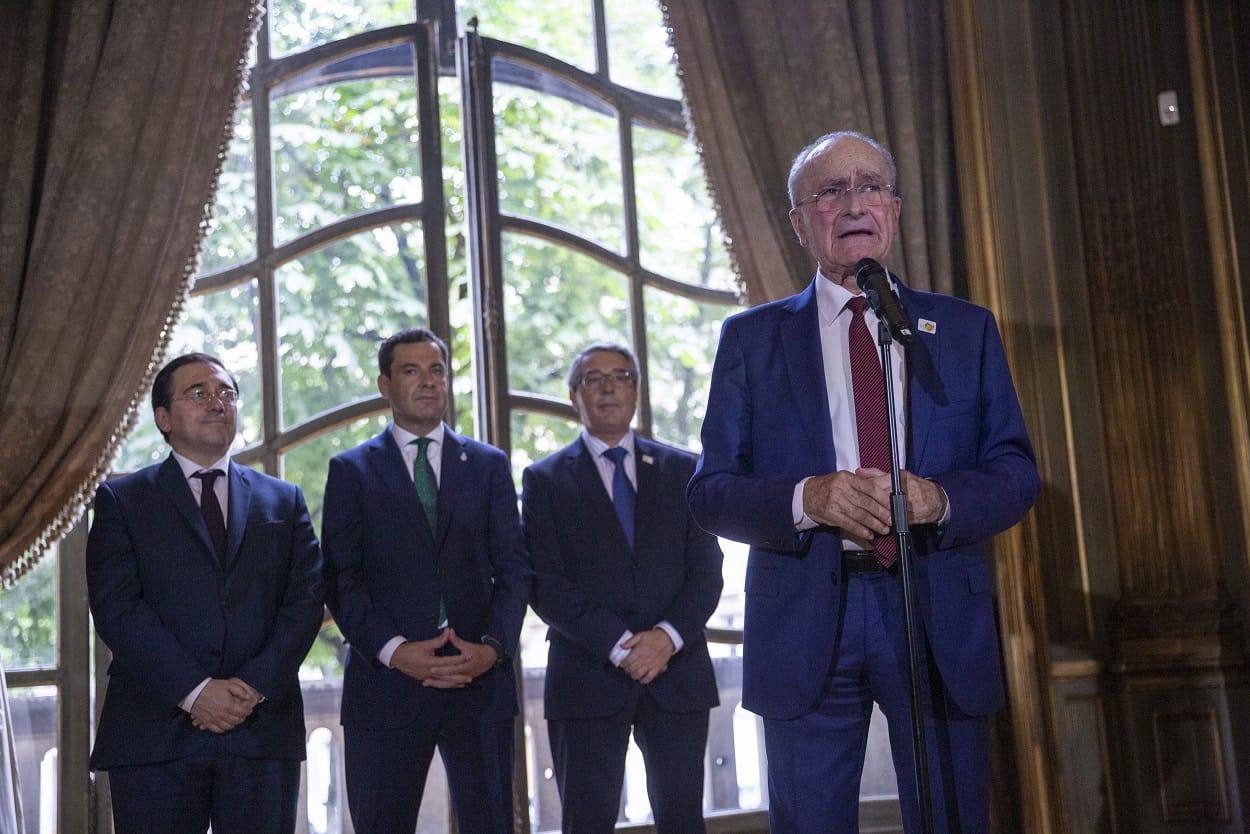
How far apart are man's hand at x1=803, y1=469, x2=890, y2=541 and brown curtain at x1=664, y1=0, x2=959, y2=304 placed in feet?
7.70

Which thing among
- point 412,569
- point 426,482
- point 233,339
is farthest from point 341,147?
point 412,569

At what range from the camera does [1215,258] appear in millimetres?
3668

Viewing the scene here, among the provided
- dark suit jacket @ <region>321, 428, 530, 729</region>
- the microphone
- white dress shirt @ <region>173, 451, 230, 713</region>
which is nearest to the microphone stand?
the microphone

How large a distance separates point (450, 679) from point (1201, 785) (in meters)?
2.15

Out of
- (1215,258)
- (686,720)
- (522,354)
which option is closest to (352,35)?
(522,354)

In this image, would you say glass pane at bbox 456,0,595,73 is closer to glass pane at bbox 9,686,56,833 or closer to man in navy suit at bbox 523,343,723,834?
man in navy suit at bbox 523,343,723,834

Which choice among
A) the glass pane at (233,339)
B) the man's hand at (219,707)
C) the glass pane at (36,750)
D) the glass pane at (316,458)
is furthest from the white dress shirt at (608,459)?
the glass pane at (36,750)

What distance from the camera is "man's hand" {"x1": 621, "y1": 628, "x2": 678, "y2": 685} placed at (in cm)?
314

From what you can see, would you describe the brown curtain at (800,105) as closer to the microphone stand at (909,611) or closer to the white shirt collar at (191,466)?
the white shirt collar at (191,466)

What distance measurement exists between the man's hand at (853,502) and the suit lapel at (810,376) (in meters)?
0.15

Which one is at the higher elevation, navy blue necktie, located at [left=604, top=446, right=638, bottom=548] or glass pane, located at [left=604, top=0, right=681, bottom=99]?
glass pane, located at [left=604, top=0, right=681, bottom=99]

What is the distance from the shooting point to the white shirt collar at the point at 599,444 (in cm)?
351

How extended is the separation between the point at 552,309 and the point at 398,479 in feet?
4.14

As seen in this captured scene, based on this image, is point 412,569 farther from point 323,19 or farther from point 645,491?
point 323,19
